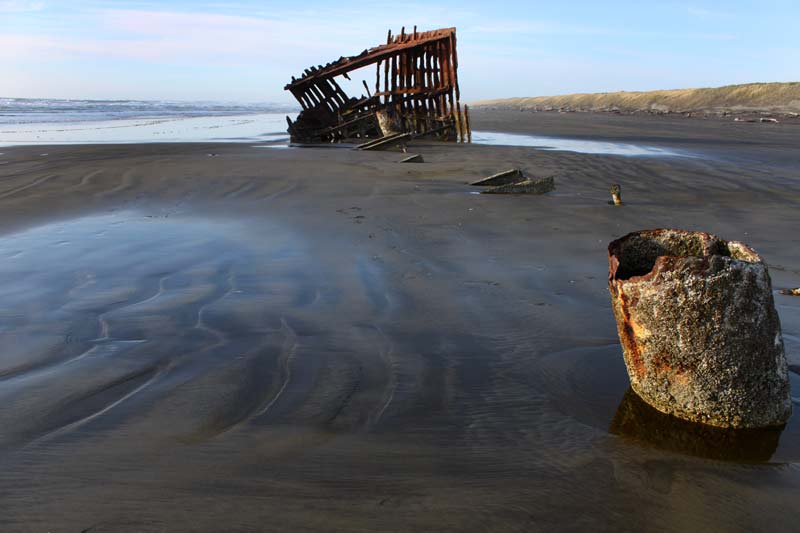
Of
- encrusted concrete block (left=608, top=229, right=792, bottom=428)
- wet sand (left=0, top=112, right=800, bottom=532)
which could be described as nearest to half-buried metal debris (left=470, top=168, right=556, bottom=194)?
wet sand (left=0, top=112, right=800, bottom=532)

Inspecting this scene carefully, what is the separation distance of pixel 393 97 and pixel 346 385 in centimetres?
1628

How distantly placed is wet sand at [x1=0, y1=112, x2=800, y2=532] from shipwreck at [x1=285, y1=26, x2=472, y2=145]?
37.7 ft

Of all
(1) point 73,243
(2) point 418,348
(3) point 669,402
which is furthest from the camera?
(1) point 73,243

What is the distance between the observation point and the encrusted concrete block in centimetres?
228

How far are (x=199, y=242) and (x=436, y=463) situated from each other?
3978 mm

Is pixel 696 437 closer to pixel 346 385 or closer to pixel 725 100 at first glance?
pixel 346 385

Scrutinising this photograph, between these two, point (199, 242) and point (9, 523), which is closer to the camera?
Result: point (9, 523)

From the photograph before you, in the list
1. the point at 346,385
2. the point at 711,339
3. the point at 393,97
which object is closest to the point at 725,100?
the point at 393,97

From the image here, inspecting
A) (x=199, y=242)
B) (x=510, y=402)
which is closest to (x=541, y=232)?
(x=199, y=242)

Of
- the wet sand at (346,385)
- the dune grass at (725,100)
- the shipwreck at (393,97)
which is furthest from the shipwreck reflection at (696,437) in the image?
the dune grass at (725,100)

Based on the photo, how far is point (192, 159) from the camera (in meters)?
11.7

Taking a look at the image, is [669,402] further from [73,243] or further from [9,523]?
[73,243]

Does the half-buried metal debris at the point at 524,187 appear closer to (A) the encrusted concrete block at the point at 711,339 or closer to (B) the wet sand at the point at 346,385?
(B) the wet sand at the point at 346,385

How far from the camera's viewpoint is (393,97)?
18203mm
